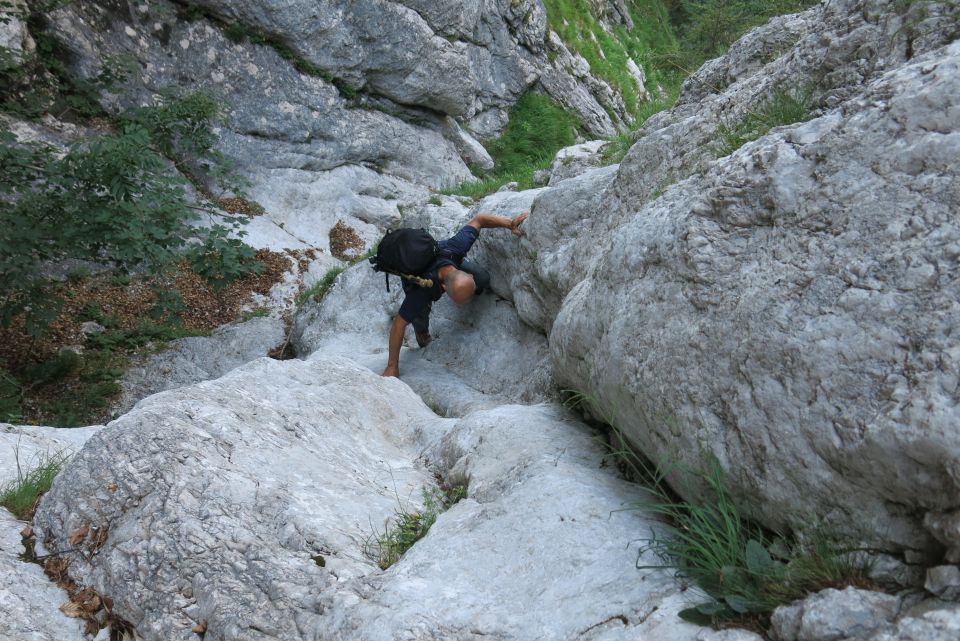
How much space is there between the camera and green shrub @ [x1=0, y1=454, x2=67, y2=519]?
3488mm

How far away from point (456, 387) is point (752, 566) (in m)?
4.94

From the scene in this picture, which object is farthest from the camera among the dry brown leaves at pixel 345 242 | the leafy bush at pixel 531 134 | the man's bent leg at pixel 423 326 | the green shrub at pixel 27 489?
the leafy bush at pixel 531 134

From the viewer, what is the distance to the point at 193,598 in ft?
9.19

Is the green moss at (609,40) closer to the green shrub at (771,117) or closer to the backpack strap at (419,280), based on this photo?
the backpack strap at (419,280)

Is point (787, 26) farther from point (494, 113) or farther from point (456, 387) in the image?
point (494, 113)

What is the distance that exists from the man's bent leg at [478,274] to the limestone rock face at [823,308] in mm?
4029

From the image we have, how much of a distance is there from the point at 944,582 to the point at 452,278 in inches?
228


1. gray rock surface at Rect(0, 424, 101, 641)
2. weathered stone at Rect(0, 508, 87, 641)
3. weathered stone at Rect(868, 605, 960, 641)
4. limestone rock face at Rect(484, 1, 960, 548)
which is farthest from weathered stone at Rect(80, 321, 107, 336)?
weathered stone at Rect(868, 605, 960, 641)

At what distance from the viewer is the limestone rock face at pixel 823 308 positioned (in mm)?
1999

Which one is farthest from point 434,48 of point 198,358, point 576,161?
point 198,358

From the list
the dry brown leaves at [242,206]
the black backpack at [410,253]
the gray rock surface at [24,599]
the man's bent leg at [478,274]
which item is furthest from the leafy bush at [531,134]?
→ the gray rock surface at [24,599]

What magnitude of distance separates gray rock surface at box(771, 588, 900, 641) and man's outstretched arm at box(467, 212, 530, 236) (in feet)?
17.6

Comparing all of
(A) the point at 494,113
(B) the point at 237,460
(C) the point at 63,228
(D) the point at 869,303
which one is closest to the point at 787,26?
(D) the point at 869,303

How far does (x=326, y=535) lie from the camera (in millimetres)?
3029
